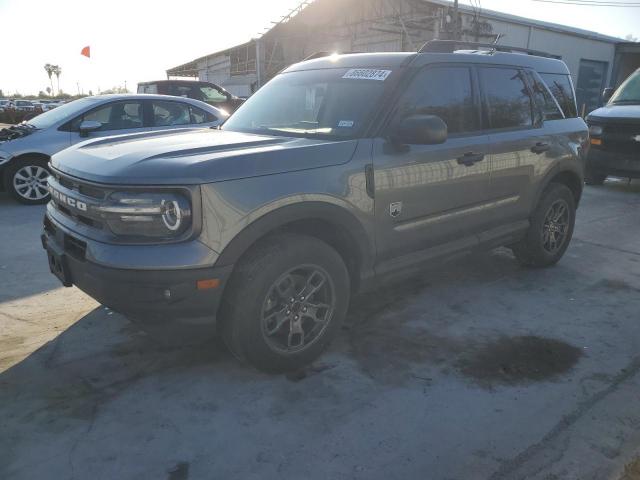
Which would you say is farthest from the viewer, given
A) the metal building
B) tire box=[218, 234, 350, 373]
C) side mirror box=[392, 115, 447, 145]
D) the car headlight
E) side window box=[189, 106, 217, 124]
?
the metal building

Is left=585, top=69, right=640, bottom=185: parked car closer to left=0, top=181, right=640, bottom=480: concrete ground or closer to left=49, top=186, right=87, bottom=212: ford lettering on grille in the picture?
left=0, top=181, right=640, bottom=480: concrete ground

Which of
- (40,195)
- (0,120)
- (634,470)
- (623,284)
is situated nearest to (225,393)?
(634,470)

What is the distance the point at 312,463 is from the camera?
235 centimetres

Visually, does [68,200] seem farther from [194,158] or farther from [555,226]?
[555,226]

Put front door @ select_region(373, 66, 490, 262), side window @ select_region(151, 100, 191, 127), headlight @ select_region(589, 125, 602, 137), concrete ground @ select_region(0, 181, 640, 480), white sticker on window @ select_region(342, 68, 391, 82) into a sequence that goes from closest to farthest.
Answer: concrete ground @ select_region(0, 181, 640, 480), front door @ select_region(373, 66, 490, 262), white sticker on window @ select_region(342, 68, 391, 82), side window @ select_region(151, 100, 191, 127), headlight @ select_region(589, 125, 602, 137)

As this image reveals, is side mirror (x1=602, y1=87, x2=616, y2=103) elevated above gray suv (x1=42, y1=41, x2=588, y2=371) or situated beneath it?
elevated above

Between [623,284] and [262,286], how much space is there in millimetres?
3564

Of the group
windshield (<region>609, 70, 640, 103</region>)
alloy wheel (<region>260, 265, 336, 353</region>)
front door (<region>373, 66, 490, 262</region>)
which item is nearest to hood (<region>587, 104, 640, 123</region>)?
windshield (<region>609, 70, 640, 103</region>)

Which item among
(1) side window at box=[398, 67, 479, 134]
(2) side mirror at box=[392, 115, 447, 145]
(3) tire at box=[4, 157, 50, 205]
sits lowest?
(3) tire at box=[4, 157, 50, 205]

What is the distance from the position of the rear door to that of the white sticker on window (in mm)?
956

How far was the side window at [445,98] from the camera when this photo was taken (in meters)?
3.51

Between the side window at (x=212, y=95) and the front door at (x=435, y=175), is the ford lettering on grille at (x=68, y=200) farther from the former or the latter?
the side window at (x=212, y=95)

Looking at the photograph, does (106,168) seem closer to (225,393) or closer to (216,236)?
(216,236)

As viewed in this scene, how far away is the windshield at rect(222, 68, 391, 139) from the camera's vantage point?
3.38 metres
